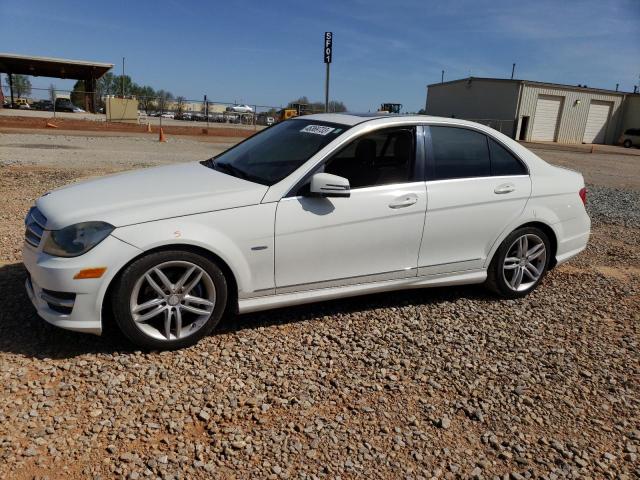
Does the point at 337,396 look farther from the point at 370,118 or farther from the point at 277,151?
the point at 370,118

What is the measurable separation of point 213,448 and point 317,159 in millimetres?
2134

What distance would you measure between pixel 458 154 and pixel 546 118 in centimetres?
4573

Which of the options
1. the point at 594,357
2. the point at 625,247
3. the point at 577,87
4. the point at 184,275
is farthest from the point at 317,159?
the point at 577,87

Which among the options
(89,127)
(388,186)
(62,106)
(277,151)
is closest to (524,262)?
(388,186)

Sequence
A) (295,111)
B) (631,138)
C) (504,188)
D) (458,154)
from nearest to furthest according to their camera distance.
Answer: (458,154) < (504,188) < (295,111) < (631,138)

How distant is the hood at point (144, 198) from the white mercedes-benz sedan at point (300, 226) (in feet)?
0.04

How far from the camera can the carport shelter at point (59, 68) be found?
4237 cm

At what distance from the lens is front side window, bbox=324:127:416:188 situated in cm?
405

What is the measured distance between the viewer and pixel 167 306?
3.45m

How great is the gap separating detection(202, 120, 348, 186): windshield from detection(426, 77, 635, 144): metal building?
40.7 metres

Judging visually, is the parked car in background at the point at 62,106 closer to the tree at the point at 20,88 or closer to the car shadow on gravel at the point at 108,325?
the tree at the point at 20,88

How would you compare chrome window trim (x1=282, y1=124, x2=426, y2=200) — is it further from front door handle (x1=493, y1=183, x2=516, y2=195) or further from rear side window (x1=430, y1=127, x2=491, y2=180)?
front door handle (x1=493, y1=183, x2=516, y2=195)

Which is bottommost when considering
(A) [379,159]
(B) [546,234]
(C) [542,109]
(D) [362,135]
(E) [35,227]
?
(B) [546,234]

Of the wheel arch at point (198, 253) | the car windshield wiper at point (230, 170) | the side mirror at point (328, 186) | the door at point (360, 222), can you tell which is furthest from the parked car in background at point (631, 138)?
the wheel arch at point (198, 253)
